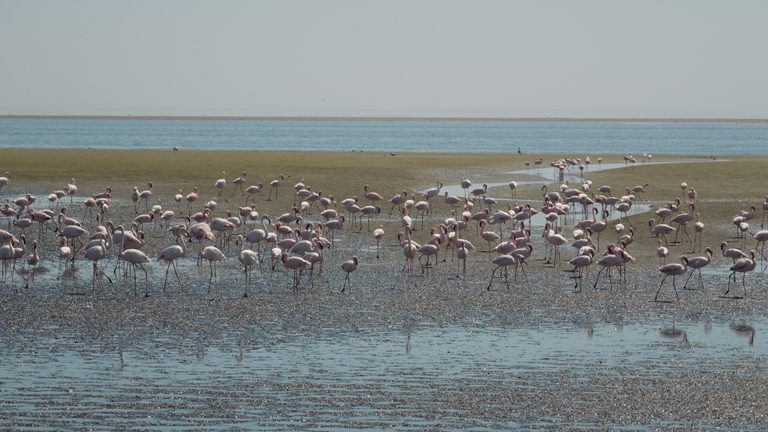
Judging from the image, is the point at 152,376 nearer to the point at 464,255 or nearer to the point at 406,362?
the point at 406,362

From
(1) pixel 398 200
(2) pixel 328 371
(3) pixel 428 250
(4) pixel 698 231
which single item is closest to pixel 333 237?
(1) pixel 398 200

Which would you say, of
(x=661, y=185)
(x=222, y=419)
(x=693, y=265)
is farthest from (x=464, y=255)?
(x=661, y=185)

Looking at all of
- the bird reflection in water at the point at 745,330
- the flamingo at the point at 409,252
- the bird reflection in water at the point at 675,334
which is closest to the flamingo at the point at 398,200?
the flamingo at the point at 409,252

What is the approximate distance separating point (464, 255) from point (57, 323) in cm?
911

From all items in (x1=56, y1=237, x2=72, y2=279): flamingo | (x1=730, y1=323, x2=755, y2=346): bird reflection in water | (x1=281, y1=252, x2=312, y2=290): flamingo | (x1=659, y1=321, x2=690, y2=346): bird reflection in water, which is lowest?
(x1=56, y1=237, x2=72, y2=279): flamingo

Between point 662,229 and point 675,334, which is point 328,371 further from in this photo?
point 662,229

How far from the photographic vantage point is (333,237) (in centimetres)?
2789

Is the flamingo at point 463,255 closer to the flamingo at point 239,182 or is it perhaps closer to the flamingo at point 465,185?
the flamingo at point 465,185

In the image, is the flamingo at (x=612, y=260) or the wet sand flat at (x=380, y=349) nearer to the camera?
the wet sand flat at (x=380, y=349)

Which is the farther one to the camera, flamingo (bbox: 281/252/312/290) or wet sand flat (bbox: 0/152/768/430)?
flamingo (bbox: 281/252/312/290)

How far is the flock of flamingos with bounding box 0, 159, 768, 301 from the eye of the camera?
21094mm

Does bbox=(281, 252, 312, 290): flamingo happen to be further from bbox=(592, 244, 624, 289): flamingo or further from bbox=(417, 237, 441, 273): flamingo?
bbox=(592, 244, 624, 289): flamingo

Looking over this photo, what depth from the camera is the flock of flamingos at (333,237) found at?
69.2 feet

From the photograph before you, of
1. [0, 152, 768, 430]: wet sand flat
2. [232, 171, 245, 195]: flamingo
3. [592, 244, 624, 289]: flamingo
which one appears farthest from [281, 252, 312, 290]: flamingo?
[232, 171, 245, 195]: flamingo
